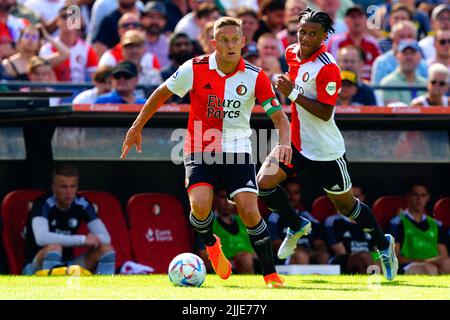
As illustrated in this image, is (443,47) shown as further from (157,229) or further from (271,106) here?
(271,106)

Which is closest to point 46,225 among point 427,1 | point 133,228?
point 133,228

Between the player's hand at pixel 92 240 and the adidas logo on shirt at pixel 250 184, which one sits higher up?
the adidas logo on shirt at pixel 250 184

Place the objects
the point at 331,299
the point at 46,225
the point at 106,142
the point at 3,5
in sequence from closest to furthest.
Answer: the point at 331,299 < the point at 46,225 < the point at 106,142 < the point at 3,5

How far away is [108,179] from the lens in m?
14.1

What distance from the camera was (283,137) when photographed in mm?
9523

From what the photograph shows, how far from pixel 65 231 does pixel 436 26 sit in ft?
22.0

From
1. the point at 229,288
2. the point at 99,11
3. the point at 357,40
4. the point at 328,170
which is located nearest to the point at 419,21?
the point at 357,40

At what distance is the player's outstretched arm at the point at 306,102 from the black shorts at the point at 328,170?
1.49 ft

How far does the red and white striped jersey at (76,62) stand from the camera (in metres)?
15.1

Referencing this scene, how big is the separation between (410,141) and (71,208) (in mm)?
4032

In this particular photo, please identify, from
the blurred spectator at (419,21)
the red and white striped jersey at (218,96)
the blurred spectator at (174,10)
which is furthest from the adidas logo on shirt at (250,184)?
the blurred spectator at (419,21)

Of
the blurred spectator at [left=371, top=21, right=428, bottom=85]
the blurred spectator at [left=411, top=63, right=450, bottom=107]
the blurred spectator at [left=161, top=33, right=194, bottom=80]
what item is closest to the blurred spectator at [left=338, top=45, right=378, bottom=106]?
the blurred spectator at [left=411, top=63, right=450, bottom=107]

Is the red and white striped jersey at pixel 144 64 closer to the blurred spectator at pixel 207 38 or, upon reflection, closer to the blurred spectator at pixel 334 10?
the blurred spectator at pixel 207 38

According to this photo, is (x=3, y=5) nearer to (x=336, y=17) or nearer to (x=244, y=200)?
(x=336, y=17)
